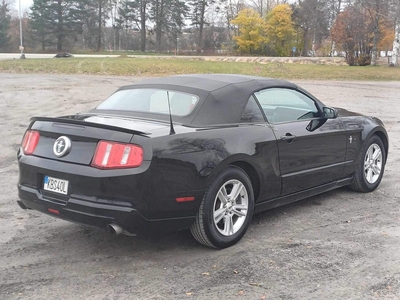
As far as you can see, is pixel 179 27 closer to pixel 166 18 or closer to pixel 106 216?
pixel 166 18

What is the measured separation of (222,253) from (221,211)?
363mm

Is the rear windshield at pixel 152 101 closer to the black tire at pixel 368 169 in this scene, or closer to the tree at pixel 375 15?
the black tire at pixel 368 169

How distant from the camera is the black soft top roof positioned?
15.1 feet

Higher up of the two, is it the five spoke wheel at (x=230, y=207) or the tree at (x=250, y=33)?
the tree at (x=250, y=33)

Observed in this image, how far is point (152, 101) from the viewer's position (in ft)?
16.4

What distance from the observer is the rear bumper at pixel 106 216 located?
12.7 feet

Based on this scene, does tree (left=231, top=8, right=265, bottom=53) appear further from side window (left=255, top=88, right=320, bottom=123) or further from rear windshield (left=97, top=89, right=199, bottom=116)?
rear windshield (left=97, top=89, right=199, bottom=116)

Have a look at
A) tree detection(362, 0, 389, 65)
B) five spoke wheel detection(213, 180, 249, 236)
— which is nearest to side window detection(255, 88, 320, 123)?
five spoke wheel detection(213, 180, 249, 236)

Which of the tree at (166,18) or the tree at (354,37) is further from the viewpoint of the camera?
the tree at (166,18)

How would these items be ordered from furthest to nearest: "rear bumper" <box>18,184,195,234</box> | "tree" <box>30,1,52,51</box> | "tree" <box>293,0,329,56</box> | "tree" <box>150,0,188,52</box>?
1. "tree" <box>150,0,188,52</box>
2. "tree" <box>30,1,52,51</box>
3. "tree" <box>293,0,329,56</box>
4. "rear bumper" <box>18,184,195,234</box>

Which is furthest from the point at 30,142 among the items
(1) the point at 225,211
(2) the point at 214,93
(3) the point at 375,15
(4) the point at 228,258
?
(3) the point at 375,15

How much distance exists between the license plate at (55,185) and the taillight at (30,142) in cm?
38

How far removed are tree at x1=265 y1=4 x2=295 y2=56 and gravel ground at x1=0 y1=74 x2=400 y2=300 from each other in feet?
192

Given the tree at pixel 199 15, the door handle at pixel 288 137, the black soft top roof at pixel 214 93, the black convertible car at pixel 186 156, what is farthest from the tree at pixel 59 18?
the door handle at pixel 288 137
